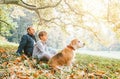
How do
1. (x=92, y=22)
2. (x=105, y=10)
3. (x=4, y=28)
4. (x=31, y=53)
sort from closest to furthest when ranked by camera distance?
(x=31, y=53) < (x=105, y=10) < (x=92, y=22) < (x=4, y=28)

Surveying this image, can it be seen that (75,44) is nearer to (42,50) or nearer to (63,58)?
(63,58)

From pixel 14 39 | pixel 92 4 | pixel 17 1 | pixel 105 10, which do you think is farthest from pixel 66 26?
pixel 14 39

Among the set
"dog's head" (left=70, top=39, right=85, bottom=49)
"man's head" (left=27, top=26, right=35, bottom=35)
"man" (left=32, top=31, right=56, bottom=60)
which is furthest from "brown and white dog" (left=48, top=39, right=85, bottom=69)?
"man's head" (left=27, top=26, right=35, bottom=35)

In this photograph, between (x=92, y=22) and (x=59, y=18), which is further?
(x=59, y=18)

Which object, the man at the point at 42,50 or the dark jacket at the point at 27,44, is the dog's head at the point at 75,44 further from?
the dark jacket at the point at 27,44

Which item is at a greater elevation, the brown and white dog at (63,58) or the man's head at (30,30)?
the man's head at (30,30)

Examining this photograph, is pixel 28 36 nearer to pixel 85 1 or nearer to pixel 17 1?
pixel 17 1

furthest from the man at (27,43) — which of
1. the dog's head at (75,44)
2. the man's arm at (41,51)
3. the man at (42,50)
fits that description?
the dog's head at (75,44)

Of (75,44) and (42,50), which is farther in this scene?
(42,50)

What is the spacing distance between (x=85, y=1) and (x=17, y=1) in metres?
4.51

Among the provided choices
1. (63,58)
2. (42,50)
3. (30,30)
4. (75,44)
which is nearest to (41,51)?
(42,50)

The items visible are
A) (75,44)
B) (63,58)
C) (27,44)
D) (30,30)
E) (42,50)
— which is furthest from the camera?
(27,44)

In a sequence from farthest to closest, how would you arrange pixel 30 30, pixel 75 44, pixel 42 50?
pixel 30 30 < pixel 42 50 < pixel 75 44

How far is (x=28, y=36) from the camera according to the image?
9.91 meters
